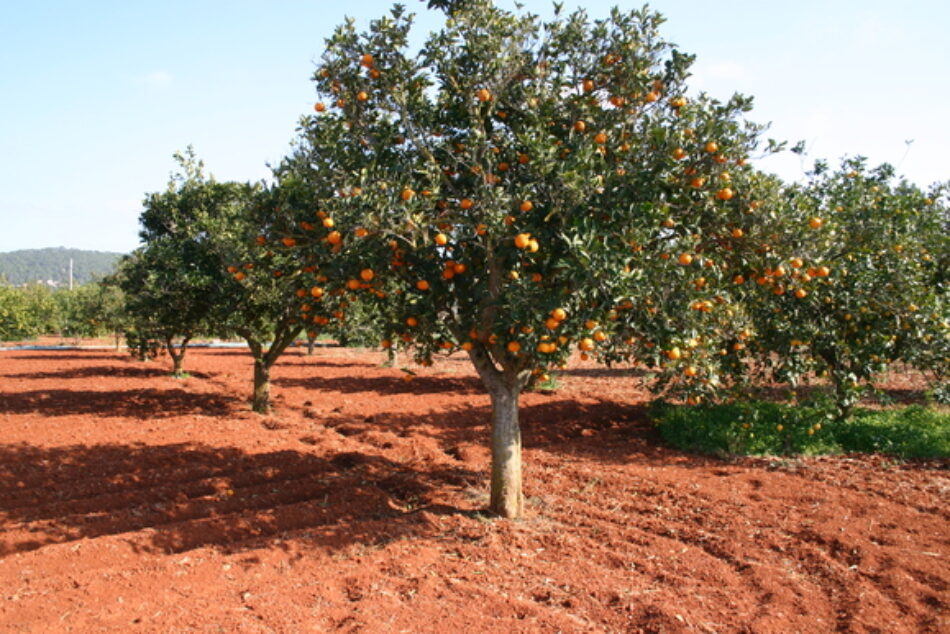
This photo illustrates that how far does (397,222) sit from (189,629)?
3569 mm

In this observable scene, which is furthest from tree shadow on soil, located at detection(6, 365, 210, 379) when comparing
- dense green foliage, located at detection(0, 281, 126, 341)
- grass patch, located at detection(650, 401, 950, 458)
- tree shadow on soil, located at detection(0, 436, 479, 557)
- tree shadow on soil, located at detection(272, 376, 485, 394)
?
grass patch, located at detection(650, 401, 950, 458)

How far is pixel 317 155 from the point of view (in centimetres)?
575

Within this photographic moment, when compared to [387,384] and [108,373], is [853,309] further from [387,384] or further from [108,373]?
[108,373]

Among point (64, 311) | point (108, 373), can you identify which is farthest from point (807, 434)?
point (64, 311)

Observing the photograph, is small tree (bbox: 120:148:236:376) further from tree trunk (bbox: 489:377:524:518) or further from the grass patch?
the grass patch

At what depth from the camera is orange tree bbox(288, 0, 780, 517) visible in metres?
5.13

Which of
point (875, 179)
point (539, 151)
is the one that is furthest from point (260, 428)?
point (875, 179)

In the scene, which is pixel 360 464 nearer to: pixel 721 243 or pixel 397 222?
pixel 397 222

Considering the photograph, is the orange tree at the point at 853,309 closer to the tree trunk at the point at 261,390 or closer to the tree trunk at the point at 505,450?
the tree trunk at the point at 505,450

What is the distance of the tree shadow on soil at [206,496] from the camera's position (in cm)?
638

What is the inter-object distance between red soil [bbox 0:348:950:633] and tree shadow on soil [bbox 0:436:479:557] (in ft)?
0.12

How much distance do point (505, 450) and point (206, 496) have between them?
3.90 metres

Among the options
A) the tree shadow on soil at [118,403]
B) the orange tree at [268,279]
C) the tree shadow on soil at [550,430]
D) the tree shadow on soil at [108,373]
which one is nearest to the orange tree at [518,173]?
the orange tree at [268,279]

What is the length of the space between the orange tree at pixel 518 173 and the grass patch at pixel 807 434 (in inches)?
220
